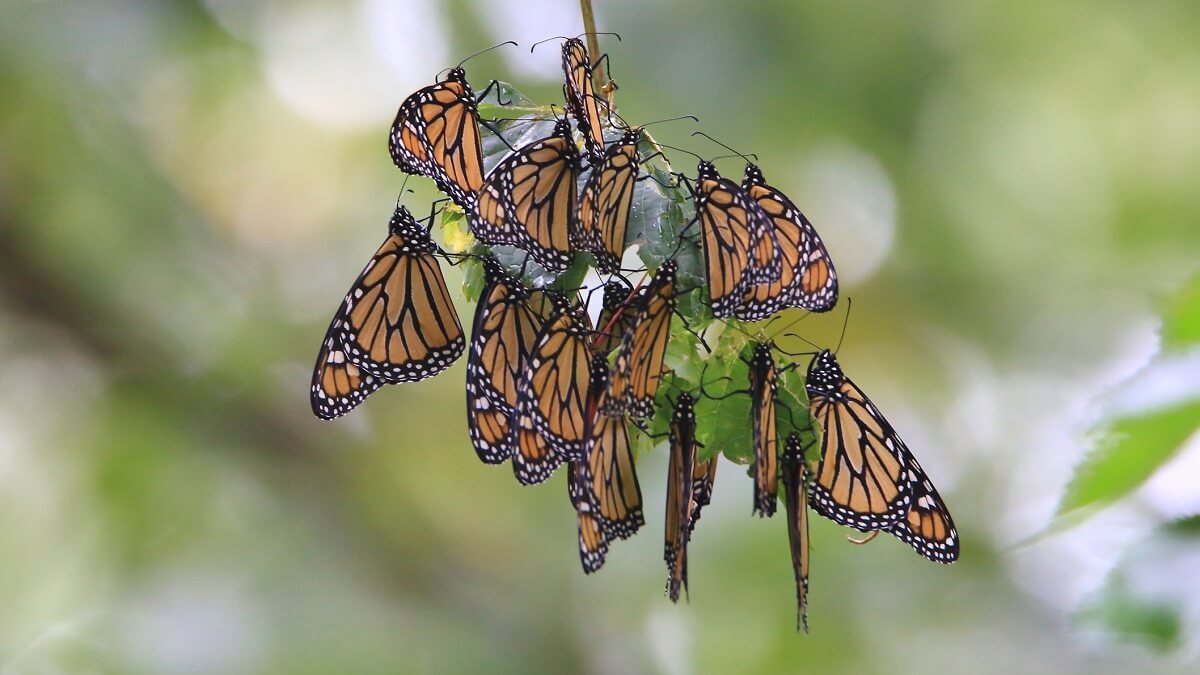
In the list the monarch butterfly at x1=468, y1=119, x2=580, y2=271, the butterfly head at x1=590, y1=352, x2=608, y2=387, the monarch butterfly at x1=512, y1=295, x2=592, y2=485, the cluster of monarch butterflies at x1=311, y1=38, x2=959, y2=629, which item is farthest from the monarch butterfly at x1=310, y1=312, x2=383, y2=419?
the butterfly head at x1=590, y1=352, x2=608, y2=387

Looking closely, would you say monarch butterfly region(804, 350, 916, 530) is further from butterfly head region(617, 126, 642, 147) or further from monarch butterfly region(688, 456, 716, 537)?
butterfly head region(617, 126, 642, 147)

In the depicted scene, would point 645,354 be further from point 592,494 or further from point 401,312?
point 401,312

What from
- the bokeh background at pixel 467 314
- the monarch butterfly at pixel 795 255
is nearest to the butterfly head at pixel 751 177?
the monarch butterfly at pixel 795 255

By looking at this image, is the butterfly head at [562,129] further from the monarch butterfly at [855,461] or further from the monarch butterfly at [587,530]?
the monarch butterfly at [855,461]

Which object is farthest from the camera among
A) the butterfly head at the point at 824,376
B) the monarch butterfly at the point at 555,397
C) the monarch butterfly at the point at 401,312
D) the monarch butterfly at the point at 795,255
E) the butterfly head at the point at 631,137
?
the monarch butterfly at the point at 401,312

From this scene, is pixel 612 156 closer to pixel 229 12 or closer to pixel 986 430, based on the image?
pixel 229 12

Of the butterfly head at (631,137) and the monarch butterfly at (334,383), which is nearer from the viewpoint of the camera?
the butterfly head at (631,137)
